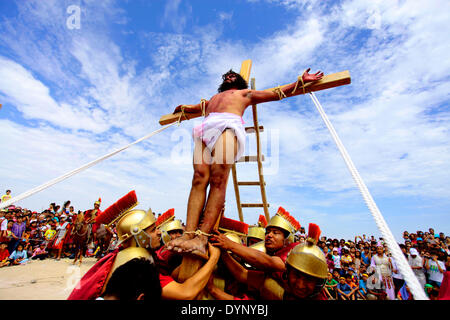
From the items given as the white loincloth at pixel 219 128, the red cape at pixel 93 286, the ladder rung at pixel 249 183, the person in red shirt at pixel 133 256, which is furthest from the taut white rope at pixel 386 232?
the ladder rung at pixel 249 183

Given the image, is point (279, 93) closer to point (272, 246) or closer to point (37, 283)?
point (272, 246)

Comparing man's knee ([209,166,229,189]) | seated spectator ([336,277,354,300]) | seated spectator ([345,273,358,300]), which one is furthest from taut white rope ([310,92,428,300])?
seated spectator ([345,273,358,300])

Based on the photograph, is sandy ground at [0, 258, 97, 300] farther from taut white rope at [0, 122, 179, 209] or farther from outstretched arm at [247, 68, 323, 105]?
outstretched arm at [247, 68, 323, 105]

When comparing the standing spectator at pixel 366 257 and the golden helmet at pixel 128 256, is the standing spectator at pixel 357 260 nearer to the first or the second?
the standing spectator at pixel 366 257

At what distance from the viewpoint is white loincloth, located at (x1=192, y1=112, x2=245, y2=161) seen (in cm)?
209

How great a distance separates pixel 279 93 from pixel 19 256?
12.7m

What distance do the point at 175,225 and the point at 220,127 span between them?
7.75 feet

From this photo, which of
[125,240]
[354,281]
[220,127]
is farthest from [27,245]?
[354,281]

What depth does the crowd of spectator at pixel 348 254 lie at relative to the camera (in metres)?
6.75

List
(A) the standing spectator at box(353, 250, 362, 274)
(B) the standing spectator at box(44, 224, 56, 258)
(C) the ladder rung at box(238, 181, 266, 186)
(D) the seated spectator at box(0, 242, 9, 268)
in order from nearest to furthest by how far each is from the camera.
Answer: (C) the ladder rung at box(238, 181, 266, 186) → (A) the standing spectator at box(353, 250, 362, 274) → (D) the seated spectator at box(0, 242, 9, 268) → (B) the standing spectator at box(44, 224, 56, 258)

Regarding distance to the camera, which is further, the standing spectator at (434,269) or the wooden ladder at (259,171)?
the standing spectator at (434,269)

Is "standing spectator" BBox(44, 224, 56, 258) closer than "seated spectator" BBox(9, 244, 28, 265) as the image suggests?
No

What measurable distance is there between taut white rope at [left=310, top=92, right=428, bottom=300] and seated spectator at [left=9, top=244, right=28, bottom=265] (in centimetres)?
1290
